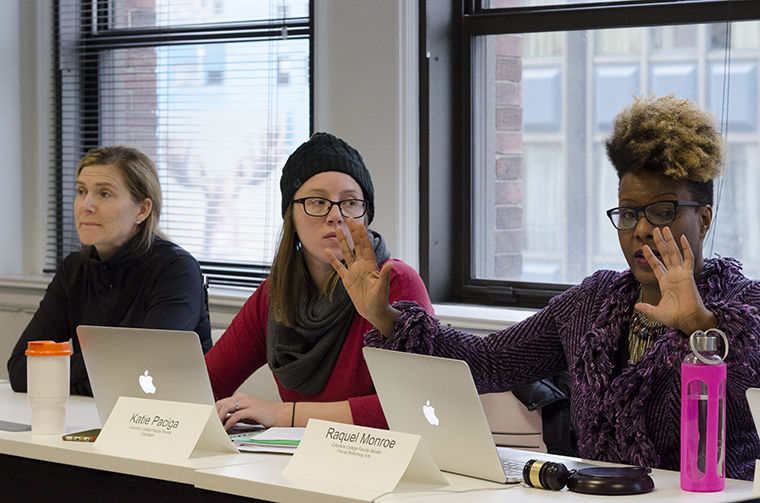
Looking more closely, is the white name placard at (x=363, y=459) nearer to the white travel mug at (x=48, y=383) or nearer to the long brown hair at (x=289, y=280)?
the white travel mug at (x=48, y=383)

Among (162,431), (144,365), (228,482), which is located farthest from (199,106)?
(228,482)

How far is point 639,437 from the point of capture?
1.91m

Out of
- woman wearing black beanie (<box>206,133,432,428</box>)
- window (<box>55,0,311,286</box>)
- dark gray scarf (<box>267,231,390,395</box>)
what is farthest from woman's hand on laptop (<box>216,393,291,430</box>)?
window (<box>55,0,311,286</box>)

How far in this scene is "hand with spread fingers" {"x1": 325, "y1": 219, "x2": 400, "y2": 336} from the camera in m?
2.14

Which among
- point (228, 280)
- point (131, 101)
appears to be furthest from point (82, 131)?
point (228, 280)

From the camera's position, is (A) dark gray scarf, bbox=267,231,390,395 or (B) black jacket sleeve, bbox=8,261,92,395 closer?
(A) dark gray scarf, bbox=267,231,390,395

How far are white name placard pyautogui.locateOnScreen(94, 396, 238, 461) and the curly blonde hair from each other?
0.91m

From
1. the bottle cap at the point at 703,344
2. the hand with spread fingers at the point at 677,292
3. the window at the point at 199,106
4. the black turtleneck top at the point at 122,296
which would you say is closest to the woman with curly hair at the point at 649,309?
the hand with spread fingers at the point at 677,292

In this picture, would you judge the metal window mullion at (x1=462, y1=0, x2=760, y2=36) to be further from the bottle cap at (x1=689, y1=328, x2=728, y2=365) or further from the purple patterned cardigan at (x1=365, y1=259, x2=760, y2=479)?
the bottle cap at (x1=689, y1=328, x2=728, y2=365)

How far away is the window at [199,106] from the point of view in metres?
3.75

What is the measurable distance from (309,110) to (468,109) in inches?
21.5

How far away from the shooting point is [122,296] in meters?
2.87

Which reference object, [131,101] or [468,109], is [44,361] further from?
[131,101]

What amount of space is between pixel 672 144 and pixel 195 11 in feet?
8.00
